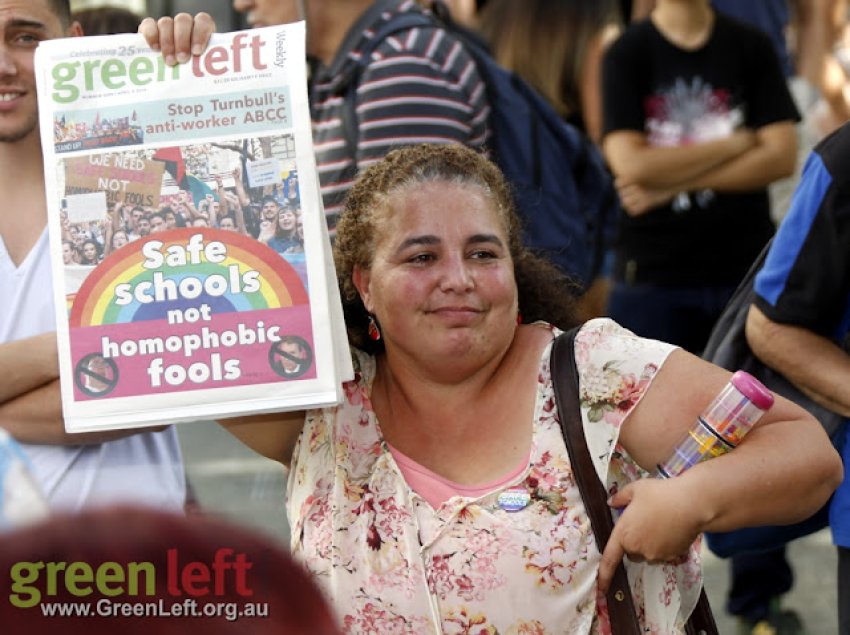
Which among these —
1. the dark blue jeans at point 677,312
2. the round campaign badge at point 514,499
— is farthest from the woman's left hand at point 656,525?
the dark blue jeans at point 677,312

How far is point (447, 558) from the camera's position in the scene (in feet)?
7.86

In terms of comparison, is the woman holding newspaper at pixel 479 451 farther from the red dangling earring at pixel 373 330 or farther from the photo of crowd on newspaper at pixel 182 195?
the photo of crowd on newspaper at pixel 182 195

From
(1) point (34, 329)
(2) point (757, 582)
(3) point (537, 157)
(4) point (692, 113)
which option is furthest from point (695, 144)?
(1) point (34, 329)

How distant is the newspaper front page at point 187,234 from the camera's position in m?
2.21

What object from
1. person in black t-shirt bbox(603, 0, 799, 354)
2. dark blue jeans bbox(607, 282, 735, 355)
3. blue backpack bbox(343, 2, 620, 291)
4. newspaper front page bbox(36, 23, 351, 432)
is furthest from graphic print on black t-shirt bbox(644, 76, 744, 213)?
newspaper front page bbox(36, 23, 351, 432)

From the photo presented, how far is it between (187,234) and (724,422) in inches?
35.9

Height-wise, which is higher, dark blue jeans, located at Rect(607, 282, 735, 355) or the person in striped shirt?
the person in striped shirt

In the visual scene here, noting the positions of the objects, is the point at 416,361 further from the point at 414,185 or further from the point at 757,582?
the point at 757,582

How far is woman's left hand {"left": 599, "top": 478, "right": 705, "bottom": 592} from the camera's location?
2277mm

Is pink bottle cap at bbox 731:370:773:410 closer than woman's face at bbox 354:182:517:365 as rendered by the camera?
Yes

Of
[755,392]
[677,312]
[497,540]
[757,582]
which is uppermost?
[755,392]

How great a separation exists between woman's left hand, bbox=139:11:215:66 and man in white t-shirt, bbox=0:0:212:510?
15.4 inches

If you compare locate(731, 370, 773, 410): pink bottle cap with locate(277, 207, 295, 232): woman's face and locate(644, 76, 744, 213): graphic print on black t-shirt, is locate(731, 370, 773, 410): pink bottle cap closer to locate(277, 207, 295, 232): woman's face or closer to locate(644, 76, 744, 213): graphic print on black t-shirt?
locate(277, 207, 295, 232): woman's face

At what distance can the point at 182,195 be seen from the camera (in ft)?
7.41
